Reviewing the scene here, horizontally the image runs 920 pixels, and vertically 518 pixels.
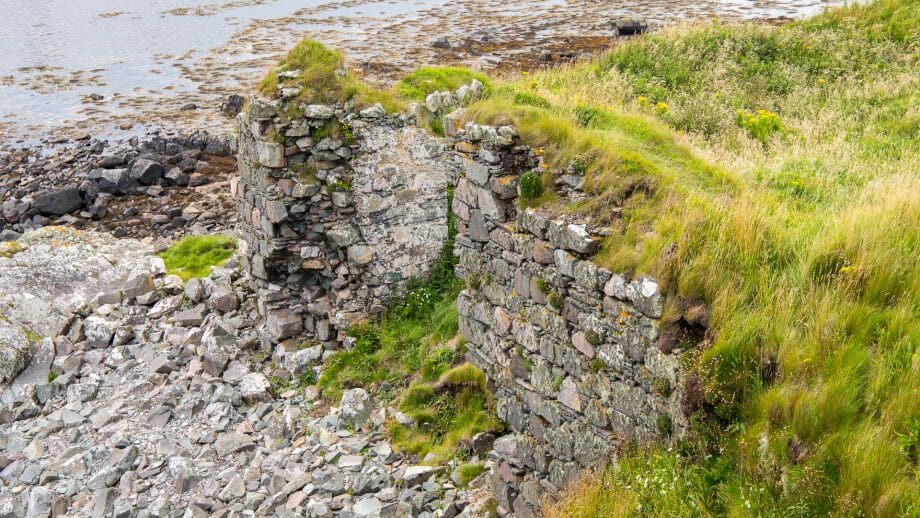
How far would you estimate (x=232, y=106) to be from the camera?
3266 cm

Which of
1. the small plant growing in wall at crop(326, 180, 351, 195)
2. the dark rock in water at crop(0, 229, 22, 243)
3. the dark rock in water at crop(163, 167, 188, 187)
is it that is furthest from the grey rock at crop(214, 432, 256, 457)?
the dark rock in water at crop(163, 167, 188, 187)

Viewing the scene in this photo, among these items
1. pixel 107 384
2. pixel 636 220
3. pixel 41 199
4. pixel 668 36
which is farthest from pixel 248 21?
pixel 636 220

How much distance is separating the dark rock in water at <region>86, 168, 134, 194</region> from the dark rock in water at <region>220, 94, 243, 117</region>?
7.75 metres

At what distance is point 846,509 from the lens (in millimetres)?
4660

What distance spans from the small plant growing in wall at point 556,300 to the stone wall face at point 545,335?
14 millimetres

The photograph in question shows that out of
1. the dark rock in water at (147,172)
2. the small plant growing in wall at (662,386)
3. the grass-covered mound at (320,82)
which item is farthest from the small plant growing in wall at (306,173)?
the dark rock in water at (147,172)

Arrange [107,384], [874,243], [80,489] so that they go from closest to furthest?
[874,243], [80,489], [107,384]

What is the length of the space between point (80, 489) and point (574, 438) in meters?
7.23

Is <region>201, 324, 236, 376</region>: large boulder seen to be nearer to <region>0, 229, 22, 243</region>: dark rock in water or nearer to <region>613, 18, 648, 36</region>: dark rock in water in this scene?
<region>0, 229, 22, 243</region>: dark rock in water

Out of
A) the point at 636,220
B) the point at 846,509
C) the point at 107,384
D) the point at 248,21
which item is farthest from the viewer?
the point at 248,21

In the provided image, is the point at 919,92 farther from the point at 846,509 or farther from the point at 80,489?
the point at 80,489

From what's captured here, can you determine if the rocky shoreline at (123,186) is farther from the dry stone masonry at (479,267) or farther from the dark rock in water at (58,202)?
the dry stone masonry at (479,267)

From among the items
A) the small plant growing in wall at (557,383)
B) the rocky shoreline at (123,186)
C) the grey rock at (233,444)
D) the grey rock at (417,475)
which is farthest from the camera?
the rocky shoreline at (123,186)

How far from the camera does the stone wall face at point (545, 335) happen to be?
6.36m
